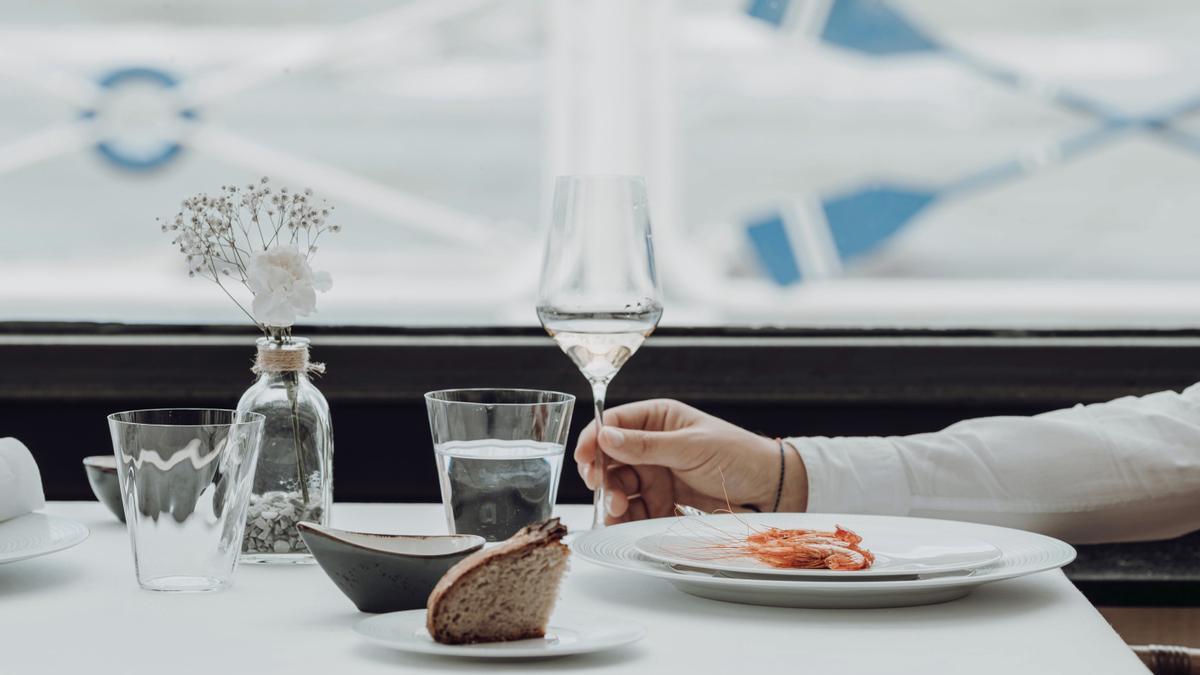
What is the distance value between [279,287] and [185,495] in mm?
161

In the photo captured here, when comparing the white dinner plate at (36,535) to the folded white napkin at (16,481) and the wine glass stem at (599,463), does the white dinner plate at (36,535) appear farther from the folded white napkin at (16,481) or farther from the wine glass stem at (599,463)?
the wine glass stem at (599,463)

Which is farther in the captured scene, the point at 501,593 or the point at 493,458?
the point at 493,458

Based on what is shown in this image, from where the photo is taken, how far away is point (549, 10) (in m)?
1.96

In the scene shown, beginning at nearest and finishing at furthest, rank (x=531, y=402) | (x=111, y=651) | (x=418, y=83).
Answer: (x=111, y=651) < (x=531, y=402) < (x=418, y=83)

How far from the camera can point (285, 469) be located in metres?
1.02

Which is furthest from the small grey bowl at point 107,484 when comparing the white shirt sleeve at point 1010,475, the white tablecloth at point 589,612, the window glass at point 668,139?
the window glass at point 668,139

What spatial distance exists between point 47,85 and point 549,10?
71 cm

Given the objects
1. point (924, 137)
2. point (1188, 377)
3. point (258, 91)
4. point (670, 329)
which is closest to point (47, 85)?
point (258, 91)

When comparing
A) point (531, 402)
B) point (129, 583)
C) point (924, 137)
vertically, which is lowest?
point (129, 583)

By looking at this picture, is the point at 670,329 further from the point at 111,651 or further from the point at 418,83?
the point at 111,651

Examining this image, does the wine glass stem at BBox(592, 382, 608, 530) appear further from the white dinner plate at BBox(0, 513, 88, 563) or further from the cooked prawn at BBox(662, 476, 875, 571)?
the white dinner plate at BBox(0, 513, 88, 563)

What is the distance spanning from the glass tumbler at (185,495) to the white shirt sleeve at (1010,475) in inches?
21.0

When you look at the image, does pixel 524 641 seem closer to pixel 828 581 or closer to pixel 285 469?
pixel 828 581

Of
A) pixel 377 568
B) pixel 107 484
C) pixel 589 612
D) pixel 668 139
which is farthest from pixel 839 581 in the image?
pixel 668 139
